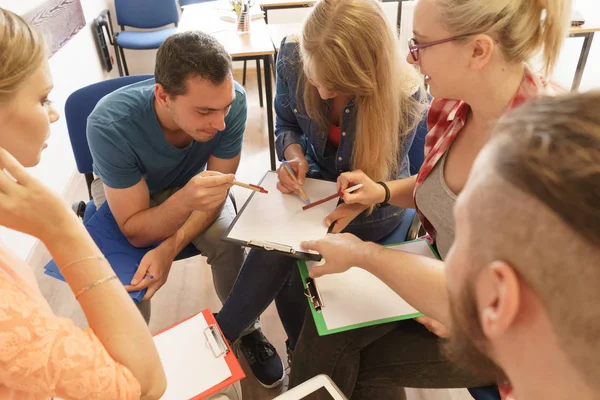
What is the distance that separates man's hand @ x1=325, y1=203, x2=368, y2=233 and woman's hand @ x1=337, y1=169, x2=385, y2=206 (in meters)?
0.03

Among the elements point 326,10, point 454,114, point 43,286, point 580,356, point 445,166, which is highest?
point 326,10

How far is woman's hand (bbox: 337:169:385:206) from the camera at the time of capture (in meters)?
1.29

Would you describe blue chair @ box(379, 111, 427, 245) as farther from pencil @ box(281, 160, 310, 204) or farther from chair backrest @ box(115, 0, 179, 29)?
chair backrest @ box(115, 0, 179, 29)

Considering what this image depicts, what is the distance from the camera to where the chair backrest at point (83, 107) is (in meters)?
1.54

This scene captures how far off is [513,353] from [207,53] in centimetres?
109

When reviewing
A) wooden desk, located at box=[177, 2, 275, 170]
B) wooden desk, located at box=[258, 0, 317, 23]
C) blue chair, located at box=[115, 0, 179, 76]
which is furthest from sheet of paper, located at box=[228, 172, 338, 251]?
blue chair, located at box=[115, 0, 179, 76]

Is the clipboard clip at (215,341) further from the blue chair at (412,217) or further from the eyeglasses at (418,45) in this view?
the eyeglasses at (418,45)

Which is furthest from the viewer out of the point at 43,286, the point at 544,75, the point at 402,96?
the point at 43,286

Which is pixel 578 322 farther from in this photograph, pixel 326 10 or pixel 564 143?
pixel 326 10

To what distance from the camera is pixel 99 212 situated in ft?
4.74

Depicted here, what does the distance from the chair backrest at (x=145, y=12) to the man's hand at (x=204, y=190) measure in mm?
2936

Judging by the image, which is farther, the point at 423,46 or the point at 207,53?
the point at 207,53

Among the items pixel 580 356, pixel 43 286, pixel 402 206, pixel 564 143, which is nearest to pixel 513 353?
pixel 580 356

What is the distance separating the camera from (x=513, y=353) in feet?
1.51
